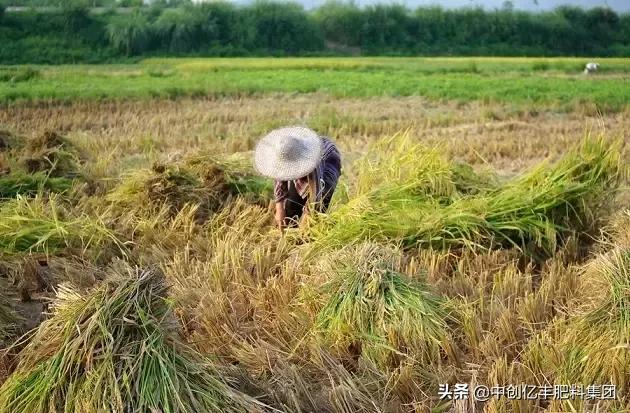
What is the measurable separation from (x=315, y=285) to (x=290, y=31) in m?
29.6

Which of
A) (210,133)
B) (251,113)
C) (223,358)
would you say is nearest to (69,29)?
(251,113)

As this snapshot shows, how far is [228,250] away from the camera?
421cm

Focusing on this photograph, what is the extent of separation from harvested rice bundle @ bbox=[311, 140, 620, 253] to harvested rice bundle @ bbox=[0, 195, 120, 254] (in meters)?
1.36

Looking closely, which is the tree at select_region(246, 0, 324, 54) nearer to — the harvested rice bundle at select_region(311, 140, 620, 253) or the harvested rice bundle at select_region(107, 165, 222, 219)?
the harvested rice bundle at select_region(107, 165, 222, 219)

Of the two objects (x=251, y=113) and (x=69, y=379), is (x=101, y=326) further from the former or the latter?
(x=251, y=113)

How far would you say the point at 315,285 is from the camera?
354 cm

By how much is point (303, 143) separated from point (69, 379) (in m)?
2.44

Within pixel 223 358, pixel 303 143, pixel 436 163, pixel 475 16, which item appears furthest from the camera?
pixel 475 16

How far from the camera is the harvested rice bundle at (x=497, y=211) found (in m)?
4.26

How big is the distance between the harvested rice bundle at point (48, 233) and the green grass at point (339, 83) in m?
8.89

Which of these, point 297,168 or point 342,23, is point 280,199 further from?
point 342,23

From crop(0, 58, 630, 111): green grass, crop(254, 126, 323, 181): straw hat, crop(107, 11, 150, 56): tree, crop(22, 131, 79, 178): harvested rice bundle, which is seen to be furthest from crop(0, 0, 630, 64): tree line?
crop(254, 126, 323, 181): straw hat

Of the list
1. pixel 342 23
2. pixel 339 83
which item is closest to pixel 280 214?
pixel 339 83

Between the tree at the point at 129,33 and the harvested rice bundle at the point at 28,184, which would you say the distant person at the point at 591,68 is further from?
the harvested rice bundle at the point at 28,184
